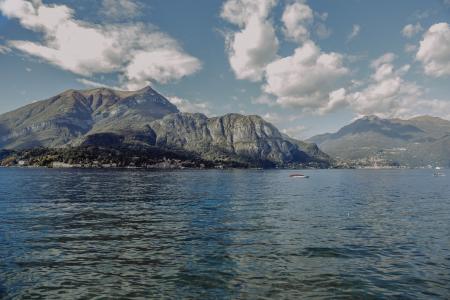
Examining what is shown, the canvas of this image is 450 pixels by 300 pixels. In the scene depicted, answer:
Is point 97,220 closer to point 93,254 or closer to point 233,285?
point 93,254

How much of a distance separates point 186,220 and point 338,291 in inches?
1256

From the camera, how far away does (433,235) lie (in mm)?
43312

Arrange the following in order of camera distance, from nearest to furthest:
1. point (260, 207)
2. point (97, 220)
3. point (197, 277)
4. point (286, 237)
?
point (197, 277), point (286, 237), point (97, 220), point (260, 207)

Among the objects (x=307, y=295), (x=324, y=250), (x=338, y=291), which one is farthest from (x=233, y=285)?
(x=324, y=250)

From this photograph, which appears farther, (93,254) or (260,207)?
(260,207)

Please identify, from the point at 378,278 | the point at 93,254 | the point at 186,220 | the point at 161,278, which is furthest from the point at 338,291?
the point at 186,220

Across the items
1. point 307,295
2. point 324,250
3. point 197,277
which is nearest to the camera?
point 307,295

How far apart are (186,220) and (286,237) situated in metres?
17.9

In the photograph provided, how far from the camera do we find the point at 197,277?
2628 centimetres

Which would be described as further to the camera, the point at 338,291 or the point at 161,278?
the point at 161,278

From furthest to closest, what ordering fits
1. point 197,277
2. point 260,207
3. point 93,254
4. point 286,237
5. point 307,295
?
point 260,207, point 286,237, point 93,254, point 197,277, point 307,295

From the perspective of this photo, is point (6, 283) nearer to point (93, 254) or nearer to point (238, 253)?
point (93, 254)

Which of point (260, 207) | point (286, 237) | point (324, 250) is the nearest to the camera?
point (324, 250)

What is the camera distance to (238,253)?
33.5 m
